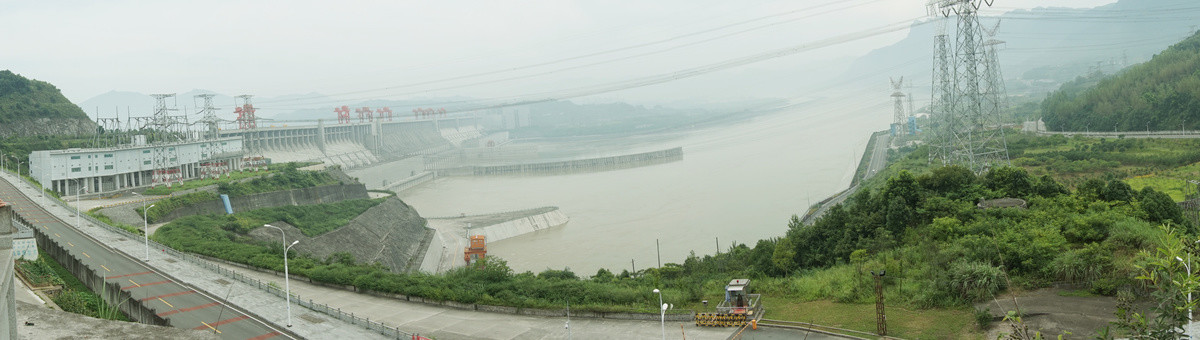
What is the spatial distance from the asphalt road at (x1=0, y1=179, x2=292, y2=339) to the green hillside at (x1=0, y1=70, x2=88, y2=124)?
29.2m

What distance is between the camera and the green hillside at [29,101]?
49812 millimetres

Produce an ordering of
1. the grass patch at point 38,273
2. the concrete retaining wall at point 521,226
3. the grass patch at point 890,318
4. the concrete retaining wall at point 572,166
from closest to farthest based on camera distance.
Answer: the grass patch at point 890,318
the grass patch at point 38,273
the concrete retaining wall at point 521,226
the concrete retaining wall at point 572,166

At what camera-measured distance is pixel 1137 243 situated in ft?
52.6

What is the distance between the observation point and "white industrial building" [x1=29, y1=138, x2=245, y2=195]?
3594 centimetres

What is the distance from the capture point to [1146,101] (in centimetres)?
4716

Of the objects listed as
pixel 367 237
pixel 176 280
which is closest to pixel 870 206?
pixel 176 280

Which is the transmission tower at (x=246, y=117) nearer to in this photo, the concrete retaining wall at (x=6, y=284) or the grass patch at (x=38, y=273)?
the grass patch at (x=38, y=273)

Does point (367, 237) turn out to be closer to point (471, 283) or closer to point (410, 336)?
point (471, 283)

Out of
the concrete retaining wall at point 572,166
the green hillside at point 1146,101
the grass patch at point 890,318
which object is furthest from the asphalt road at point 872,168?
the concrete retaining wall at point 572,166

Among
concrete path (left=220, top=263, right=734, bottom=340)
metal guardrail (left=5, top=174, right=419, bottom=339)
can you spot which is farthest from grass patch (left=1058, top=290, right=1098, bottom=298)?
metal guardrail (left=5, top=174, right=419, bottom=339)

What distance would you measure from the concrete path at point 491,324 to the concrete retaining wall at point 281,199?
57.4 feet

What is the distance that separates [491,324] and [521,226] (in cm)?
2498

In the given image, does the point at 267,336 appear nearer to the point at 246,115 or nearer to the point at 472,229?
the point at 472,229

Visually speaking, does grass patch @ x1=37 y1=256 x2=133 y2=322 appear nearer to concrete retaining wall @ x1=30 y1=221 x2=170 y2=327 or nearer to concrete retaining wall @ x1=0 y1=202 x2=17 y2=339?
concrete retaining wall @ x1=30 y1=221 x2=170 y2=327
